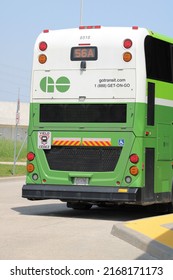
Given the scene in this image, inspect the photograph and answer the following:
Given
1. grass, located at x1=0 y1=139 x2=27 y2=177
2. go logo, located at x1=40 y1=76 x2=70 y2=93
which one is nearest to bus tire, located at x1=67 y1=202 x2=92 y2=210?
go logo, located at x1=40 y1=76 x2=70 y2=93

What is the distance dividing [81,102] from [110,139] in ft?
3.42

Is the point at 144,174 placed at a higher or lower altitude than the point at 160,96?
lower

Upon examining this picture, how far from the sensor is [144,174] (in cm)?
1573

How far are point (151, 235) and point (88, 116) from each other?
4629 millimetres

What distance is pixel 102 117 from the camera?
52.5ft

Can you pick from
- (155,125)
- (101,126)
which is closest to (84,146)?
(101,126)

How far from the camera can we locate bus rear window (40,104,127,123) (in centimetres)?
1584

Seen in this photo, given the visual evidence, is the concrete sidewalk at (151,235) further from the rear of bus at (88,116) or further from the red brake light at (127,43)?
the red brake light at (127,43)

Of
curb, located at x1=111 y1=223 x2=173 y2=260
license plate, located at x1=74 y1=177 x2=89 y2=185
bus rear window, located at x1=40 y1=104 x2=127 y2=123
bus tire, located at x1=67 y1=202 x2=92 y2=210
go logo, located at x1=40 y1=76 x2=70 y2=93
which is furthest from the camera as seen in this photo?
bus tire, located at x1=67 y1=202 x2=92 y2=210

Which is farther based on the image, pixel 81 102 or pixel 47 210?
pixel 47 210

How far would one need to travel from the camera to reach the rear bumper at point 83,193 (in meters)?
15.5

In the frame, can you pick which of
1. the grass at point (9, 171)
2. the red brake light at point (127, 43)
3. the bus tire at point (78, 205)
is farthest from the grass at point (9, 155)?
the red brake light at point (127, 43)

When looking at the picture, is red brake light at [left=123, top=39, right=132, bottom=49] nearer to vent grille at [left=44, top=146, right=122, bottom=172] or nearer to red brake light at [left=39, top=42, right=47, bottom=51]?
red brake light at [left=39, top=42, right=47, bottom=51]

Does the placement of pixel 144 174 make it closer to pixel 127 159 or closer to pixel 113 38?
pixel 127 159
